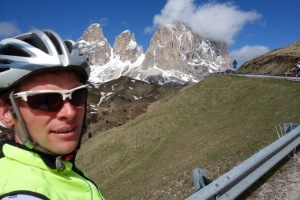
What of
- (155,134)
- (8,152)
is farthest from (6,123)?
(155,134)

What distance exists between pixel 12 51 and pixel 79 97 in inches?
32.0

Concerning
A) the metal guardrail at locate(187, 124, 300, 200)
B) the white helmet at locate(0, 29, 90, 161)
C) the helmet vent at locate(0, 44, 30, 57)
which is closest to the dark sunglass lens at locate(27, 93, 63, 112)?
the white helmet at locate(0, 29, 90, 161)

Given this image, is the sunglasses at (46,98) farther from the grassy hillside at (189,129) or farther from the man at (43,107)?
the grassy hillside at (189,129)

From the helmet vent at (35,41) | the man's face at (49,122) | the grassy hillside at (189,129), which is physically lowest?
the grassy hillside at (189,129)

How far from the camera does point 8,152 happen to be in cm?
267

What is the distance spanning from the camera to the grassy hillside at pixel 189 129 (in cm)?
2291

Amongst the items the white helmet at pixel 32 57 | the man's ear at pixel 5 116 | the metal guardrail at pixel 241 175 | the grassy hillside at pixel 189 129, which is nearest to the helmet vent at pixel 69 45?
the white helmet at pixel 32 57

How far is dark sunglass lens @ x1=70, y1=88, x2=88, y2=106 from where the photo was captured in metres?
3.24

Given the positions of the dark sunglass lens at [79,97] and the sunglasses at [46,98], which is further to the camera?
the dark sunglass lens at [79,97]

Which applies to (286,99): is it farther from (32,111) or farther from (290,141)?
(32,111)

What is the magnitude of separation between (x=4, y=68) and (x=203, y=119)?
34956 mm

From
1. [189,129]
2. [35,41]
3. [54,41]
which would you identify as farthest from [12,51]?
[189,129]

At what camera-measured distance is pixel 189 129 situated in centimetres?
3631

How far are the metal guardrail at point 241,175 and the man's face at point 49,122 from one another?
3.78 meters
